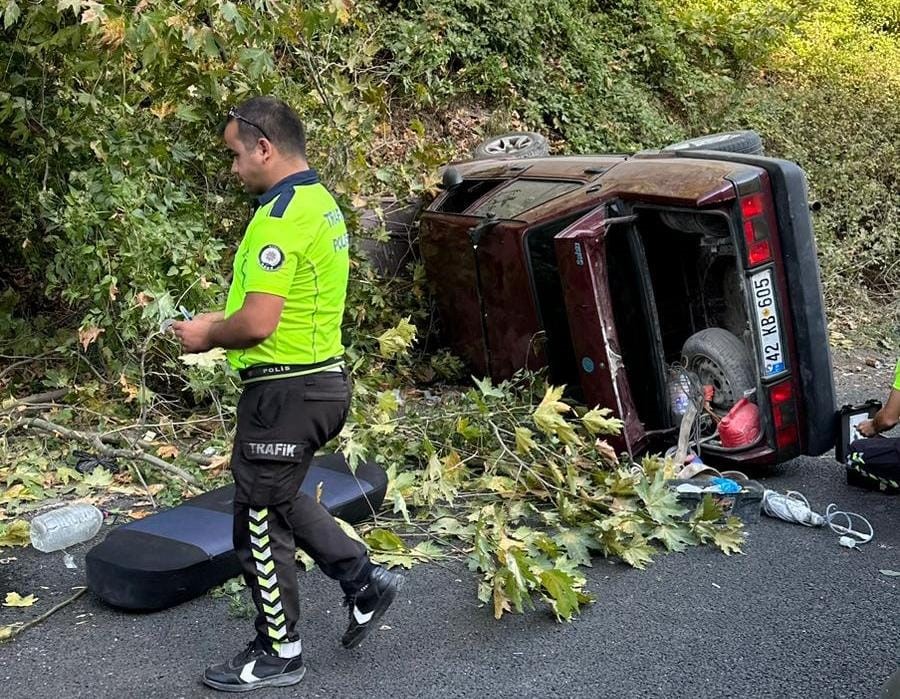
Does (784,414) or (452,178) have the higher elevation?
(452,178)

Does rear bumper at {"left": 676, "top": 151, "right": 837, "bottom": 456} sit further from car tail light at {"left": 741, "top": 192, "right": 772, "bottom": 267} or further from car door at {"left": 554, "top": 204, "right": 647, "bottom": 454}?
car door at {"left": 554, "top": 204, "right": 647, "bottom": 454}

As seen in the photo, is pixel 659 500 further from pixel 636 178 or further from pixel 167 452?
pixel 167 452

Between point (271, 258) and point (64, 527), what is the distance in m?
2.23

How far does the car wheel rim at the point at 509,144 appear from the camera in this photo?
8734mm

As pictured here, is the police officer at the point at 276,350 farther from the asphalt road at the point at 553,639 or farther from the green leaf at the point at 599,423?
the green leaf at the point at 599,423

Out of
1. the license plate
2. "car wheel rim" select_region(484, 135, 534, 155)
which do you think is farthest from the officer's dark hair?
"car wheel rim" select_region(484, 135, 534, 155)

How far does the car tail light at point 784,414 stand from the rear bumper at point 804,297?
0.20 ft

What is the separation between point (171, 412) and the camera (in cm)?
630

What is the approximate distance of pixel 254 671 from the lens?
130 inches

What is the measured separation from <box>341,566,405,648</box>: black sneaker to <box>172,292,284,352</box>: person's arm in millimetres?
979

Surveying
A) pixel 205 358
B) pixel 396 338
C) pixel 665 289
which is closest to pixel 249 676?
pixel 205 358

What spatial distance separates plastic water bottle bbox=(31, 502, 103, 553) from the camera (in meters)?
4.50

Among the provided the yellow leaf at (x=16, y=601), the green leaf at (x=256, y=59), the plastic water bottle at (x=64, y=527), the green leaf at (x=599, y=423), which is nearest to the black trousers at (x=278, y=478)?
the yellow leaf at (x=16, y=601)

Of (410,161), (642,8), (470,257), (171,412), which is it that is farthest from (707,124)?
(171,412)
